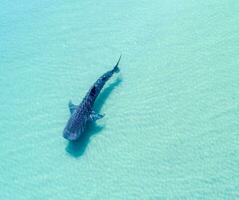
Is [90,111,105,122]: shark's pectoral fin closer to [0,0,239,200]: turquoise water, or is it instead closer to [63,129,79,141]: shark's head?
[0,0,239,200]: turquoise water

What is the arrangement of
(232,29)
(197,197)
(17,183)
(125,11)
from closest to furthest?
(197,197) → (17,183) → (232,29) → (125,11)

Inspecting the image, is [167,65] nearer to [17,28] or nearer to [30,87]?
[30,87]

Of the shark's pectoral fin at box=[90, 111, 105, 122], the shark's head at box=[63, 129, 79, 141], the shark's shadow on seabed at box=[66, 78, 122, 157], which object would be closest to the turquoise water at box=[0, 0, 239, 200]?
the shark's shadow on seabed at box=[66, 78, 122, 157]

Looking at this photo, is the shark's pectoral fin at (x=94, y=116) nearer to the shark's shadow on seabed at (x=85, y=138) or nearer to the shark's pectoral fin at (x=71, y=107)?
the shark's shadow on seabed at (x=85, y=138)

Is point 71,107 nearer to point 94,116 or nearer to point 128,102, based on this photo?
point 94,116

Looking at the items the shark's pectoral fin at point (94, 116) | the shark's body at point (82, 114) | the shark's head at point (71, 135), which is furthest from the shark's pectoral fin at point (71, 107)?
the shark's head at point (71, 135)

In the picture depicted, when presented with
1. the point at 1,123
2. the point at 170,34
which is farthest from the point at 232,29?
the point at 1,123
